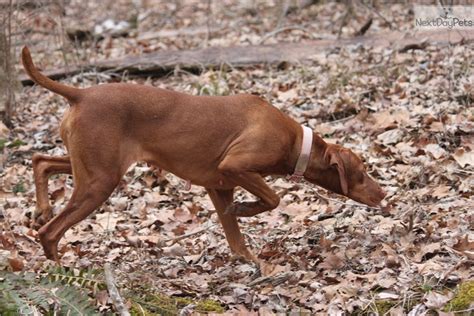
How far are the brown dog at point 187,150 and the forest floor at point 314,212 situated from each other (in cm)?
39

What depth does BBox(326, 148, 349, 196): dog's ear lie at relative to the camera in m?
6.95

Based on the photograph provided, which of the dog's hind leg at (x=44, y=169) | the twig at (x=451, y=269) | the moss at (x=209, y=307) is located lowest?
the moss at (x=209, y=307)

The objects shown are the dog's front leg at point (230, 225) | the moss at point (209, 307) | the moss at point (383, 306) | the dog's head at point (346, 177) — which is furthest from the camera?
the dog's head at point (346, 177)

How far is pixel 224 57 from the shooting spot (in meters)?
12.7

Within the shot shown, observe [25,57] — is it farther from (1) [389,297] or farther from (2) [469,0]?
(2) [469,0]

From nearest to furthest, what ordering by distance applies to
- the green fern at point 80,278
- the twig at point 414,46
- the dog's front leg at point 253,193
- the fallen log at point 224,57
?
the green fern at point 80,278 < the dog's front leg at point 253,193 < the twig at point 414,46 < the fallen log at point 224,57

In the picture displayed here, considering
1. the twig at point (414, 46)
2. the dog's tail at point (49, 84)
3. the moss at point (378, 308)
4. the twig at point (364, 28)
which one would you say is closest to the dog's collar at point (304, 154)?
the dog's tail at point (49, 84)

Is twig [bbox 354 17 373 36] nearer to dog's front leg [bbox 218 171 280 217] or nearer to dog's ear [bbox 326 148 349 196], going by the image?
dog's ear [bbox 326 148 349 196]

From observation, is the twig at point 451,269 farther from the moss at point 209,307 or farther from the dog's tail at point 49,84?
the dog's tail at point 49,84

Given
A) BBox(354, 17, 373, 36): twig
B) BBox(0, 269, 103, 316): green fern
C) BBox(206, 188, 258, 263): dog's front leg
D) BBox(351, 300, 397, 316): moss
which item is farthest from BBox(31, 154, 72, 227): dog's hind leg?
BBox(354, 17, 373, 36): twig

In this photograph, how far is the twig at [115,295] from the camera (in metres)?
4.75

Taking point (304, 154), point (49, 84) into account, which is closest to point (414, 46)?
point (304, 154)

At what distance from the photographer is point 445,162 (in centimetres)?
789

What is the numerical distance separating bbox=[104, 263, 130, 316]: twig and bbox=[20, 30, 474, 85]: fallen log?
293 inches
